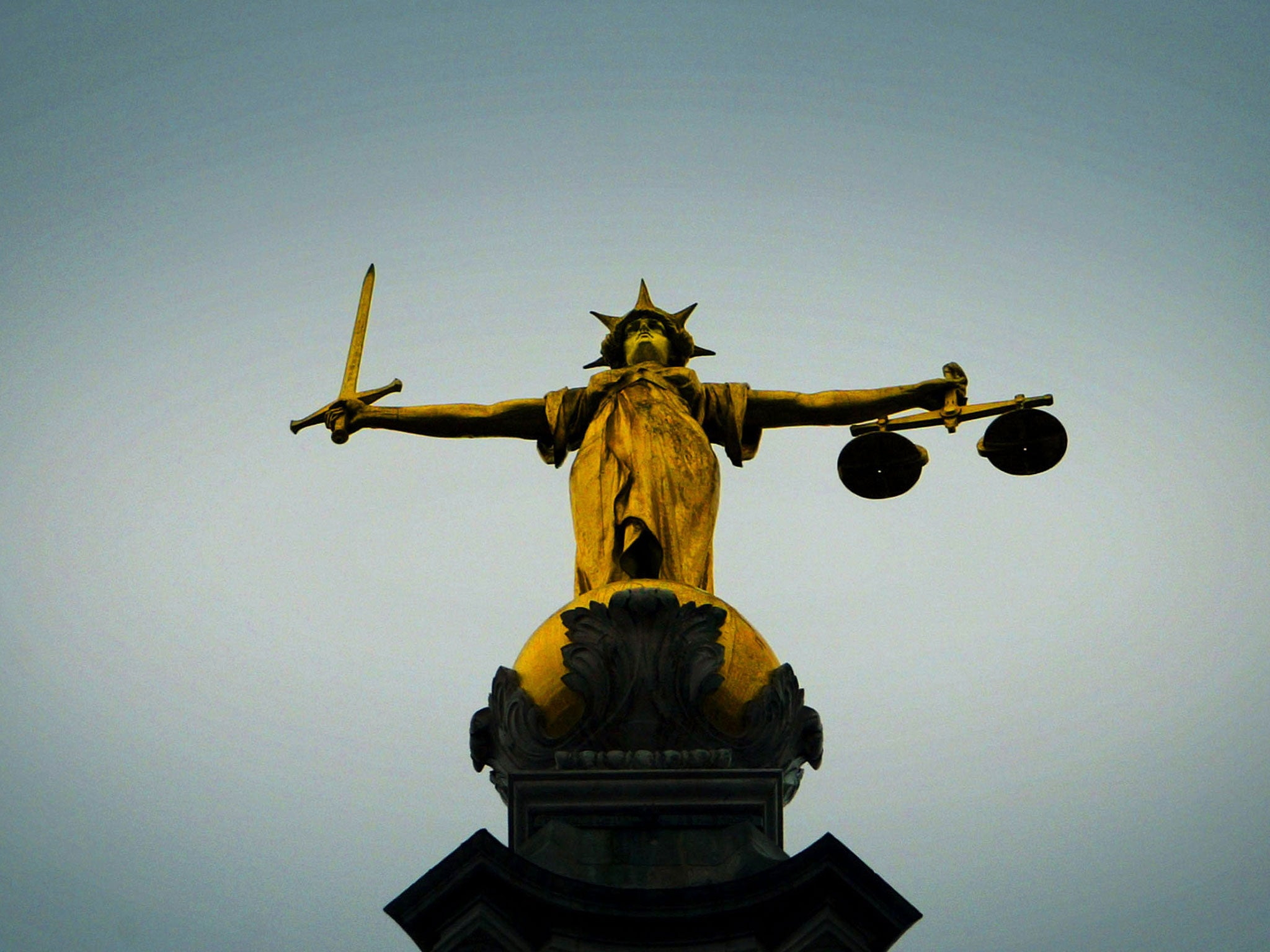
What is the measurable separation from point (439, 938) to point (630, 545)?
362 centimetres

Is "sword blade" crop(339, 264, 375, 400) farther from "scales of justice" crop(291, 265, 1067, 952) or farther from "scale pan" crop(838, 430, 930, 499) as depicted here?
"scale pan" crop(838, 430, 930, 499)

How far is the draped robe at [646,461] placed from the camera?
54.0 ft

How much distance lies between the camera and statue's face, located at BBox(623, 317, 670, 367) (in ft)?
59.4

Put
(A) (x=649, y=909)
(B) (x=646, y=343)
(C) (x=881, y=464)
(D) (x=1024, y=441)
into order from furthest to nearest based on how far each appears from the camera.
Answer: (B) (x=646, y=343)
(C) (x=881, y=464)
(D) (x=1024, y=441)
(A) (x=649, y=909)

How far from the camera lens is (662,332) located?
60.1 ft

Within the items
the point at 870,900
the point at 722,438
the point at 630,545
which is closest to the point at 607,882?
the point at 870,900

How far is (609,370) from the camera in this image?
18.1 meters

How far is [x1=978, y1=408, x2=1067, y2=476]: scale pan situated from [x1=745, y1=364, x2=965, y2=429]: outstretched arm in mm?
455

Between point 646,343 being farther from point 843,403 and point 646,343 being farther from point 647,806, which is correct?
point 647,806

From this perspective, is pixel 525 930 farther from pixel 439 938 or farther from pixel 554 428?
pixel 554 428

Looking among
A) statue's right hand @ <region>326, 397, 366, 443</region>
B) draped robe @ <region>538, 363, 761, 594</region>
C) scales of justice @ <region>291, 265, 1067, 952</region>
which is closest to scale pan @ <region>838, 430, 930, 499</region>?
scales of justice @ <region>291, 265, 1067, 952</region>

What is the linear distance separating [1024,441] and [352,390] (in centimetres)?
509

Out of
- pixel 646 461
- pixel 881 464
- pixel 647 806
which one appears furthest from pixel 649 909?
pixel 881 464

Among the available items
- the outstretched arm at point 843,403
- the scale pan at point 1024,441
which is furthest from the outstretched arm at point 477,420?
the scale pan at point 1024,441
